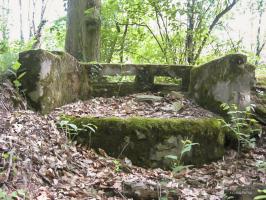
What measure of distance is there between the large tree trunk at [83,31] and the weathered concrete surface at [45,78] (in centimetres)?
189

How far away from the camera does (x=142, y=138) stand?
169 inches

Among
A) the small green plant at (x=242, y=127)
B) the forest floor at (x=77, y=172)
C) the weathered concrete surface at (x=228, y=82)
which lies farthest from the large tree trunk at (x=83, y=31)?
the small green plant at (x=242, y=127)

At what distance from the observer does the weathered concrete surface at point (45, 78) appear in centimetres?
439

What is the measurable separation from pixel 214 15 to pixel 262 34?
5.25 m

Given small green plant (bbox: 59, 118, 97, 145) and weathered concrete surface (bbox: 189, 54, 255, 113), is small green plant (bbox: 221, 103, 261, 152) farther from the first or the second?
small green plant (bbox: 59, 118, 97, 145)

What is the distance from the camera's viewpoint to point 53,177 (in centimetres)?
329

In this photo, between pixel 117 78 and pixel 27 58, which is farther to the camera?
pixel 117 78

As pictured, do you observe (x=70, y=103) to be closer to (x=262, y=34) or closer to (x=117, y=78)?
(x=117, y=78)

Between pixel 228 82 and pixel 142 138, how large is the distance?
1.50 meters

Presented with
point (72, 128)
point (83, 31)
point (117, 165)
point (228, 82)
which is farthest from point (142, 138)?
point (83, 31)

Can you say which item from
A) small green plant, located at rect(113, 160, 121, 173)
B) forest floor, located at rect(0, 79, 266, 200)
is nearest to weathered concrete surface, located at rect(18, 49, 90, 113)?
forest floor, located at rect(0, 79, 266, 200)

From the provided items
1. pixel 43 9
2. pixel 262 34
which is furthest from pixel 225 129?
pixel 43 9

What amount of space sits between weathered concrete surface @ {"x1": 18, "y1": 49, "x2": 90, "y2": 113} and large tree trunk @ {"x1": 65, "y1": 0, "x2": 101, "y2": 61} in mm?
1895

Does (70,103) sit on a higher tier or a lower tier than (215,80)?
lower
